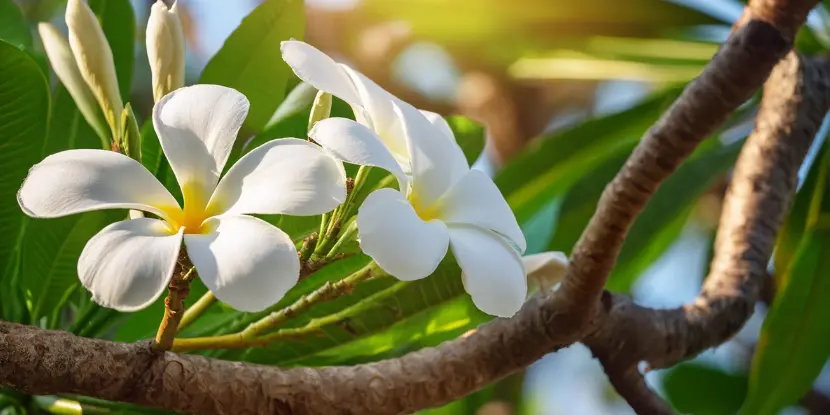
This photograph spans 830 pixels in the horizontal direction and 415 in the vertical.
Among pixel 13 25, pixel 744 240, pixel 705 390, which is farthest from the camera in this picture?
pixel 705 390

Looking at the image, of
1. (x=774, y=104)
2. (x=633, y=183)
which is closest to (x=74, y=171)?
(x=633, y=183)

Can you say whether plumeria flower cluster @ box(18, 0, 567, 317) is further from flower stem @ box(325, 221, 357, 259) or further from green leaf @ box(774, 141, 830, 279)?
green leaf @ box(774, 141, 830, 279)

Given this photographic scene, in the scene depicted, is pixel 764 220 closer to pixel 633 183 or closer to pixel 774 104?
pixel 774 104

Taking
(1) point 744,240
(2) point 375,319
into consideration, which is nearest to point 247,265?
(2) point 375,319

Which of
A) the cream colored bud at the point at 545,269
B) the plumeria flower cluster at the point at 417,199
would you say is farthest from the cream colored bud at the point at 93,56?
the cream colored bud at the point at 545,269

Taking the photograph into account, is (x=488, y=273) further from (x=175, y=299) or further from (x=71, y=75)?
(x=71, y=75)

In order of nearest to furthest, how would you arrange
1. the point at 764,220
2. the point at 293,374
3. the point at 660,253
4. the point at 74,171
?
the point at 74,171 < the point at 293,374 < the point at 764,220 < the point at 660,253
